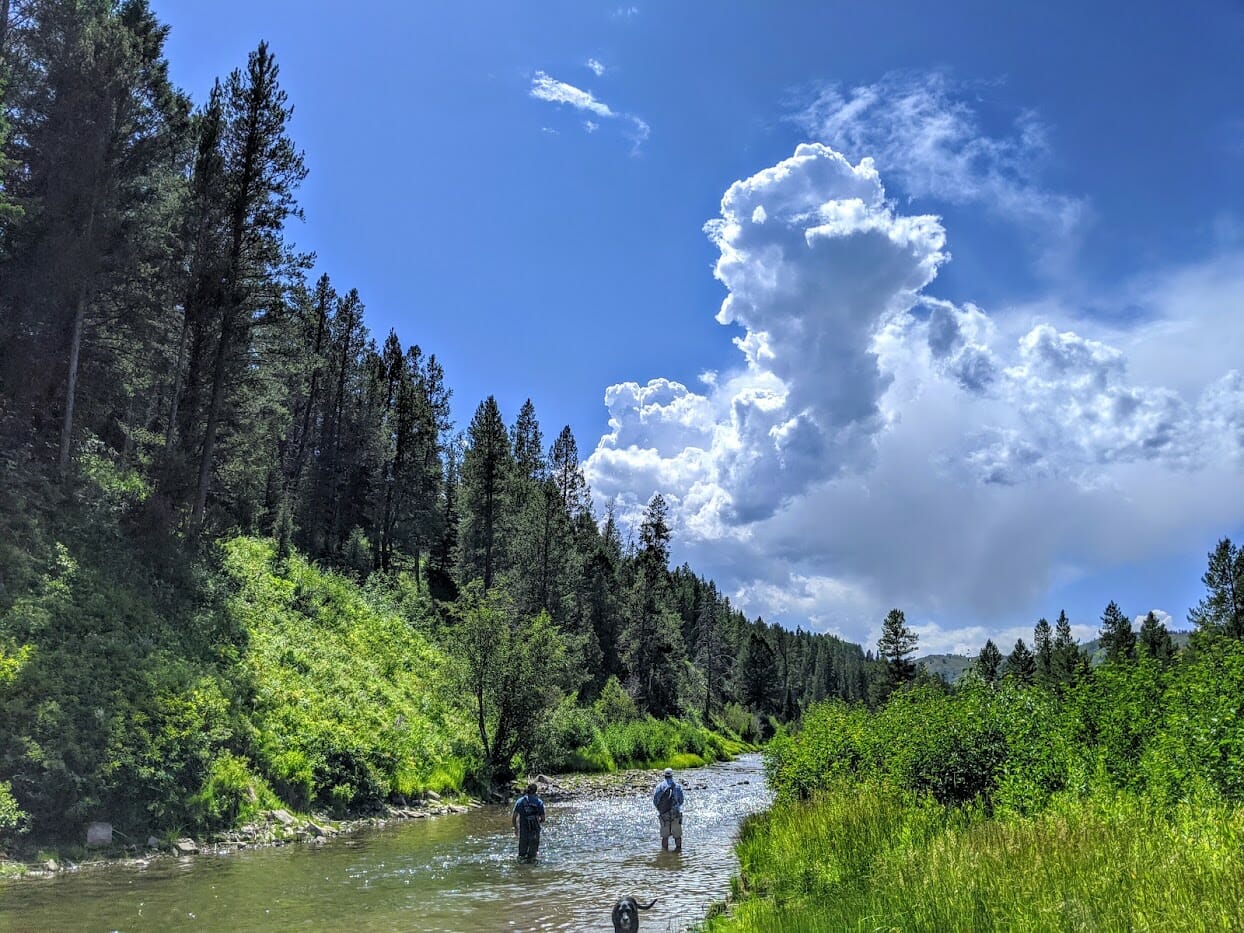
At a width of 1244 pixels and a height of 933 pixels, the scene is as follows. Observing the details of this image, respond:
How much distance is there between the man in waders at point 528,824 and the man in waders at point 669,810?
3.79 m

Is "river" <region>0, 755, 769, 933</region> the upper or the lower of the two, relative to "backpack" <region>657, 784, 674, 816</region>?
lower

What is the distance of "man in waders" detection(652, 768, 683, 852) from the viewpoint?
73.9 feet

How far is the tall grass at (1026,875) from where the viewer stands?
23.9ft

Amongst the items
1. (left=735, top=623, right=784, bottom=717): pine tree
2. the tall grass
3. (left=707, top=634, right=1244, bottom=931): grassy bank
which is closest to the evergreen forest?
(left=707, top=634, right=1244, bottom=931): grassy bank

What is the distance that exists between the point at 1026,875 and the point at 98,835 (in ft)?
60.7

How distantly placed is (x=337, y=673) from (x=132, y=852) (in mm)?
16998

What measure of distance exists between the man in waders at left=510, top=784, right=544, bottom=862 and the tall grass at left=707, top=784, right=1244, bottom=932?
7.42 meters

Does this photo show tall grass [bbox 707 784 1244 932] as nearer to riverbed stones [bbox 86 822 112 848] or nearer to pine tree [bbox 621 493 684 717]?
riverbed stones [bbox 86 822 112 848]

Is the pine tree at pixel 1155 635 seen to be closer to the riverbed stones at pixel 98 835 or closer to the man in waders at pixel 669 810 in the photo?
the man in waders at pixel 669 810

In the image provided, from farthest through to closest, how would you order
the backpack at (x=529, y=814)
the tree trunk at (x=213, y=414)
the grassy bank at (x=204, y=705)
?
1. the tree trunk at (x=213, y=414)
2. the backpack at (x=529, y=814)
3. the grassy bank at (x=204, y=705)

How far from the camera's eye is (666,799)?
886 inches

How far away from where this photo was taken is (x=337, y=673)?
113 feet

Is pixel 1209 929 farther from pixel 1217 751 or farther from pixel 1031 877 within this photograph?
pixel 1217 751

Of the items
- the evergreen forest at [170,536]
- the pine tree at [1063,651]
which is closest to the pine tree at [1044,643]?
the pine tree at [1063,651]
